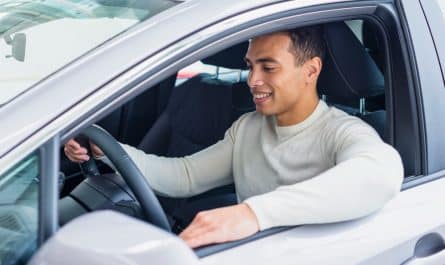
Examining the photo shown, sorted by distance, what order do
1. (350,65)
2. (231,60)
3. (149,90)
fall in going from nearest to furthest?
1. (149,90)
2. (350,65)
3. (231,60)

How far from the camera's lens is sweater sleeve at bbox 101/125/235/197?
2.24 meters

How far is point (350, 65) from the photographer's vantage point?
212cm

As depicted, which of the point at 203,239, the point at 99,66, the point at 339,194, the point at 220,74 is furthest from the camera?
the point at 220,74

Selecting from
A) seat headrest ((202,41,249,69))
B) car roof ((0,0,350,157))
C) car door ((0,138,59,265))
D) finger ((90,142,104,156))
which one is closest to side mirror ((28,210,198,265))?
car door ((0,138,59,265))

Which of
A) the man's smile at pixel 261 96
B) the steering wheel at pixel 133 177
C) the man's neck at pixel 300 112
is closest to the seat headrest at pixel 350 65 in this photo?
the man's neck at pixel 300 112

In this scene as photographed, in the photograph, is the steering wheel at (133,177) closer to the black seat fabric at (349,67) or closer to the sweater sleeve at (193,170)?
the sweater sleeve at (193,170)

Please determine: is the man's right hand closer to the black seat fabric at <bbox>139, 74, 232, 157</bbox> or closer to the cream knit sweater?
the cream knit sweater

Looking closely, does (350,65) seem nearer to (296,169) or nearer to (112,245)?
(296,169)

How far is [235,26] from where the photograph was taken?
1608mm

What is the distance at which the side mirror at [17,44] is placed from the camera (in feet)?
6.21

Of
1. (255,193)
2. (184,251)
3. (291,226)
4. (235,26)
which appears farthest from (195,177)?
(184,251)

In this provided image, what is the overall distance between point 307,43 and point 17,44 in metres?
0.76

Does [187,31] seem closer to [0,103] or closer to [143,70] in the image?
[143,70]

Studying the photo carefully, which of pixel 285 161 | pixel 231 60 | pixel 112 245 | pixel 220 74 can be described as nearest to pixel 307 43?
pixel 285 161
